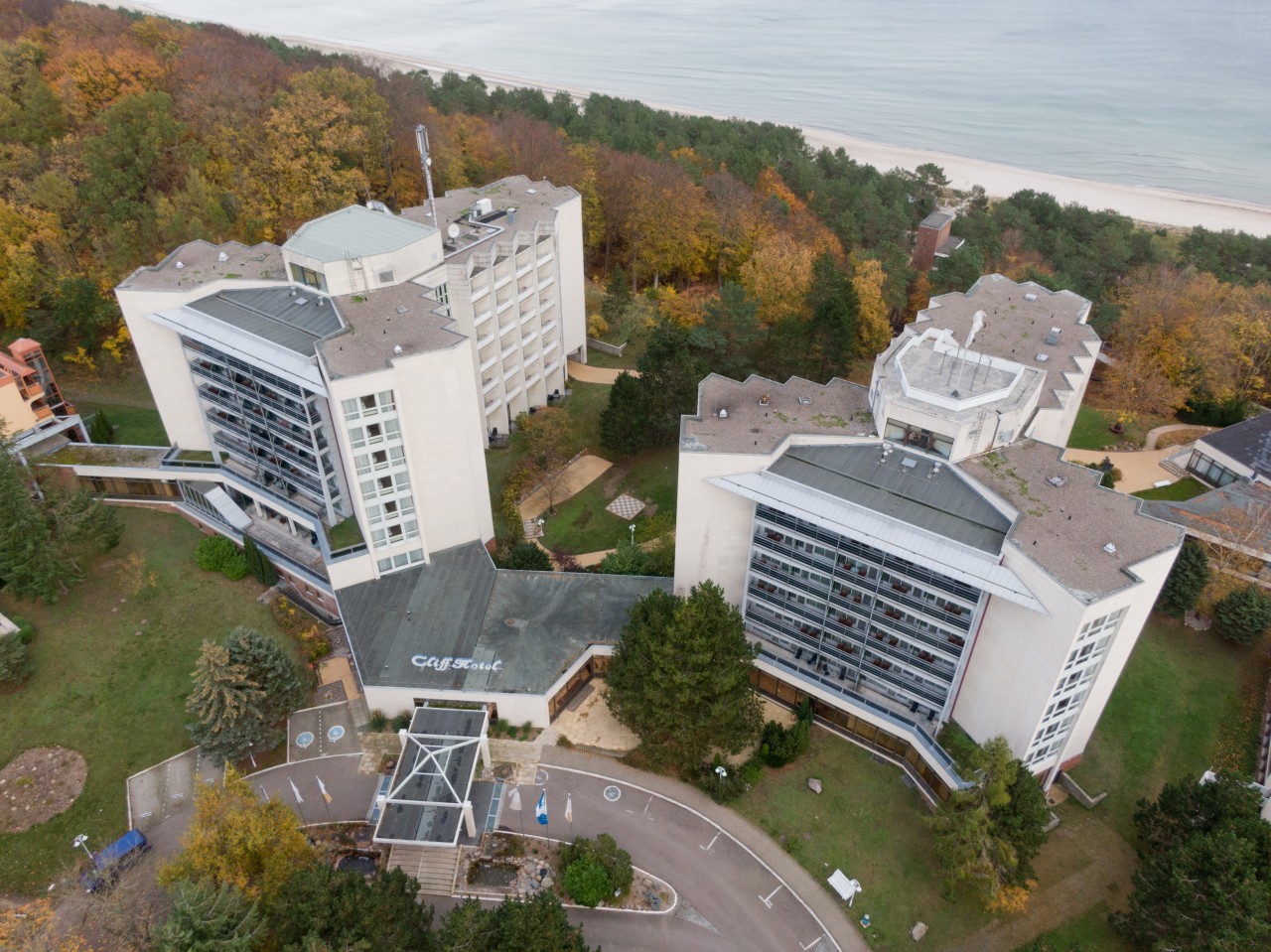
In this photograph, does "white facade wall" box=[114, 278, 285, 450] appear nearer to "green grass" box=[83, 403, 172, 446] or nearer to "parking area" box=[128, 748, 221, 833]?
"green grass" box=[83, 403, 172, 446]

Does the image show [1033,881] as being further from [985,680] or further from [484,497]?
[484,497]

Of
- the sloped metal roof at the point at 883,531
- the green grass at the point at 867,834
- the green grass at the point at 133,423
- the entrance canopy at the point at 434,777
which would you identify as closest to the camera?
the sloped metal roof at the point at 883,531

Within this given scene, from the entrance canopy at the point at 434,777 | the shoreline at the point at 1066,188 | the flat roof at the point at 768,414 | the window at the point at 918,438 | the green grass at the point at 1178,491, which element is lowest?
the entrance canopy at the point at 434,777

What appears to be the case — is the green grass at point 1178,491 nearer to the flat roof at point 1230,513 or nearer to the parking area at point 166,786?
the flat roof at point 1230,513

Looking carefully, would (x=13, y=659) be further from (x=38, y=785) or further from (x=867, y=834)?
(x=867, y=834)

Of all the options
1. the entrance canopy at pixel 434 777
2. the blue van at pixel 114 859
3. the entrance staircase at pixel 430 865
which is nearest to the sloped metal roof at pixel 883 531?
the entrance canopy at pixel 434 777

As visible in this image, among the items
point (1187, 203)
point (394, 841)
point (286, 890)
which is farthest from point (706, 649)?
point (1187, 203)
